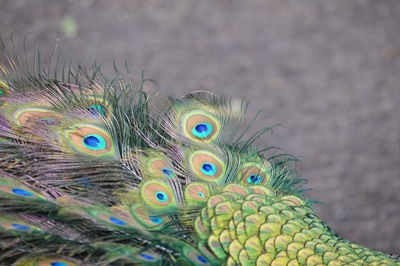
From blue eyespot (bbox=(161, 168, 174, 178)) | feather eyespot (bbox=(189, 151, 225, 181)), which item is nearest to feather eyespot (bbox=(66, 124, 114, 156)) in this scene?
blue eyespot (bbox=(161, 168, 174, 178))

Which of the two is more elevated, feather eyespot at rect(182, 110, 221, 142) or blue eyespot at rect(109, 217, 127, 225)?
feather eyespot at rect(182, 110, 221, 142)

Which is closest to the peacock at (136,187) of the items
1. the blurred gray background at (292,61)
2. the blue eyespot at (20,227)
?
the blue eyespot at (20,227)

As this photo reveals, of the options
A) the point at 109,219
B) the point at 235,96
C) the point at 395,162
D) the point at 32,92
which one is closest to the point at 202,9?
the point at 235,96

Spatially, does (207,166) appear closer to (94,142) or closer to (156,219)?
(156,219)

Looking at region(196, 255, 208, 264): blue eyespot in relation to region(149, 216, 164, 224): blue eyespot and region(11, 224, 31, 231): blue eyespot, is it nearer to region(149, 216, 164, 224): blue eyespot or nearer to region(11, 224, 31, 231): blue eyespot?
region(149, 216, 164, 224): blue eyespot

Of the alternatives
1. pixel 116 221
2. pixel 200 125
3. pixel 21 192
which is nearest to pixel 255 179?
pixel 200 125

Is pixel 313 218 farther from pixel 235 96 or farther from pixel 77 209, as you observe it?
pixel 235 96
